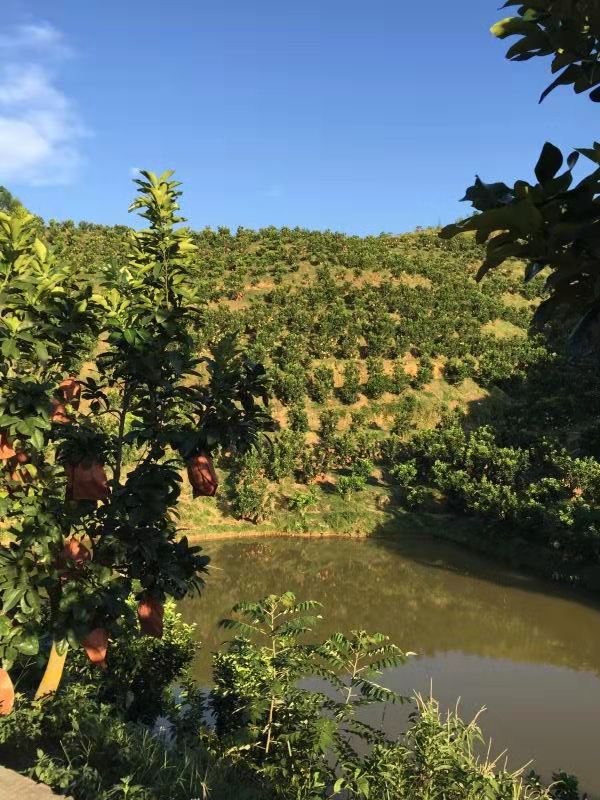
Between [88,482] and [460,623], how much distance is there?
1166 cm

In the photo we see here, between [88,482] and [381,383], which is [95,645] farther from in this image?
[381,383]

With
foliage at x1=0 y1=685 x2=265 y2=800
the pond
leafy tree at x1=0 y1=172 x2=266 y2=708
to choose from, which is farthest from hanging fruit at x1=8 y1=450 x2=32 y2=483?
the pond

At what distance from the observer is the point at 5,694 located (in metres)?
4.71

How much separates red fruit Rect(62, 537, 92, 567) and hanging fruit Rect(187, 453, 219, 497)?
120cm

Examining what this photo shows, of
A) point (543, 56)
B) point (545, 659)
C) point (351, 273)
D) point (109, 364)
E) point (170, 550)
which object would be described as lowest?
point (545, 659)

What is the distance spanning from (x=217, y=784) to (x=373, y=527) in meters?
16.2

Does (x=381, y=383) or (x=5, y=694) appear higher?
(x=381, y=383)

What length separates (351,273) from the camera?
3653cm

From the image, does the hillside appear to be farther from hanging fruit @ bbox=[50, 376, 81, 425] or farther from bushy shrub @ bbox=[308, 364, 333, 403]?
hanging fruit @ bbox=[50, 376, 81, 425]

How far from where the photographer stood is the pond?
9.03 meters

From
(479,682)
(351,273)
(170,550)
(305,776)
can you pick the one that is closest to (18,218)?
(170,550)

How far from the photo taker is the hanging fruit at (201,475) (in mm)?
4367

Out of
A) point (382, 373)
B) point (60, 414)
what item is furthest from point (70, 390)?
point (382, 373)

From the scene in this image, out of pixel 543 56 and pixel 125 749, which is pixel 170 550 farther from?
pixel 543 56
